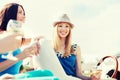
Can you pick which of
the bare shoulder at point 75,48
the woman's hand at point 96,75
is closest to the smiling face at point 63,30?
the bare shoulder at point 75,48

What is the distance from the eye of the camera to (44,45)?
295 cm

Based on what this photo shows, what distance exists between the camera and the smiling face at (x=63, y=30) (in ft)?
14.2

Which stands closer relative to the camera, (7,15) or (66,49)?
(7,15)

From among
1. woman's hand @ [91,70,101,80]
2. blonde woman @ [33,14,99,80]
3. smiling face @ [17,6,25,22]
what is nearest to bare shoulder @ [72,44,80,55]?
blonde woman @ [33,14,99,80]

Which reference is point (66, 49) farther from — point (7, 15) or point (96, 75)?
point (7, 15)

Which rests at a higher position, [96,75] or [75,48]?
[75,48]

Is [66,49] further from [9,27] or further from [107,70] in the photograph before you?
[9,27]

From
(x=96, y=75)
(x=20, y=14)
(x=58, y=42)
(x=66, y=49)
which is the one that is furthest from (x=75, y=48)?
(x=20, y=14)

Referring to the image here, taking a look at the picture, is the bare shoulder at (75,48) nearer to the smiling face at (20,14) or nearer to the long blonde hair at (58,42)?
A: the long blonde hair at (58,42)

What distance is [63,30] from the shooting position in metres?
4.34

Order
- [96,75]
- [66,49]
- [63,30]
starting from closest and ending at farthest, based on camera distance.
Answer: [96,75], [63,30], [66,49]

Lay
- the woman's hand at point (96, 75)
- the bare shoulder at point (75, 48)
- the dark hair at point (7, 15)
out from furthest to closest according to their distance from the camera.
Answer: the bare shoulder at point (75, 48) → the woman's hand at point (96, 75) → the dark hair at point (7, 15)

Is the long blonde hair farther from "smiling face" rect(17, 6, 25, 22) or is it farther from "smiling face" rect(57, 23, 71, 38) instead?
"smiling face" rect(17, 6, 25, 22)

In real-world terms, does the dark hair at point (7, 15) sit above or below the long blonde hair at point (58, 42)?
above
